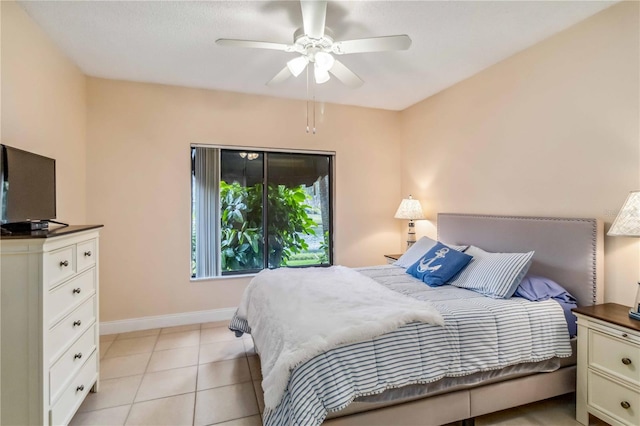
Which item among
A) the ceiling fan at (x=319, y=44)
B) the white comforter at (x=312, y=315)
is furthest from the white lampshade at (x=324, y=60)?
the white comforter at (x=312, y=315)

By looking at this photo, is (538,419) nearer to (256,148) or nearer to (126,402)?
(126,402)

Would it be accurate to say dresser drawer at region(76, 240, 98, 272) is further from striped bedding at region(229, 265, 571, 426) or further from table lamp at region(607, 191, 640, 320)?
table lamp at region(607, 191, 640, 320)

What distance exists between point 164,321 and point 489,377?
3.13 metres

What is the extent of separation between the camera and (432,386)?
5.49 feet

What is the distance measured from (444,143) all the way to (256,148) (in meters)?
2.20

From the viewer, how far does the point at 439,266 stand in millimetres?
2592

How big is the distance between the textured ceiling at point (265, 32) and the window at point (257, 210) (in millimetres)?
960

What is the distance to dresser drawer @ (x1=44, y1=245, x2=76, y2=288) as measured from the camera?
1.51 m

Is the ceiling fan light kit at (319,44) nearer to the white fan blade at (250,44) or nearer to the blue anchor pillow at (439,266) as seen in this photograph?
the white fan blade at (250,44)

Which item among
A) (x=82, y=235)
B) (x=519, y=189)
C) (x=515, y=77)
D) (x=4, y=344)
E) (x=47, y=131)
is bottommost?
(x=4, y=344)

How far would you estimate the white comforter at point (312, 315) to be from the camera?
1.45 meters

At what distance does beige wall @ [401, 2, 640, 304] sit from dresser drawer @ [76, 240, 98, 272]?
3310 mm

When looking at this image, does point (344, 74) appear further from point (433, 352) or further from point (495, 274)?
point (433, 352)

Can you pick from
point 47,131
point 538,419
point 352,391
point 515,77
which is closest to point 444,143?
point 515,77
